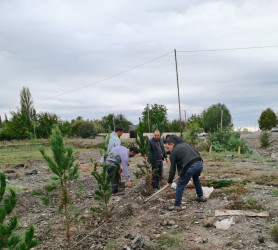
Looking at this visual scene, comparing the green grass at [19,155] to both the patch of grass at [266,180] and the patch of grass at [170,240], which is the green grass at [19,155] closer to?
the patch of grass at [266,180]

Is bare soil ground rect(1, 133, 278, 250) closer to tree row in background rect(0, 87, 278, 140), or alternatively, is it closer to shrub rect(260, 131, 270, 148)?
tree row in background rect(0, 87, 278, 140)

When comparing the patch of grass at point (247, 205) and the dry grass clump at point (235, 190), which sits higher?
the dry grass clump at point (235, 190)

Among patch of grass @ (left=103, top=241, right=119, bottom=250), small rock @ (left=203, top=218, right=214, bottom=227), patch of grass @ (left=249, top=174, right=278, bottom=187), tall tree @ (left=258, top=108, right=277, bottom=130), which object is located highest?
tall tree @ (left=258, top=108, right=277, bottom=130)

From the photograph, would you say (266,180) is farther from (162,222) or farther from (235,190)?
(162,222)

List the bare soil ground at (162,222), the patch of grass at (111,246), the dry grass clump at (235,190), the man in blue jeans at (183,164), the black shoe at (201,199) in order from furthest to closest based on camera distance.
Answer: the dry grass clump at (235,190) < the black shoe at (201,199) < the man in blue jeans at (183,164) < the bare soil ground at (162,222) < the patch of grass at (111,246)

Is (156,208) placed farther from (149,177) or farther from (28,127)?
(28,127)

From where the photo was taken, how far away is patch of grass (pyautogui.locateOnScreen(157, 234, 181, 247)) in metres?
5.03

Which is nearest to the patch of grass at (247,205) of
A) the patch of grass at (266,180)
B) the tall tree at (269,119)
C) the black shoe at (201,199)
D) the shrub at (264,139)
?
the black shoe at (201,199)

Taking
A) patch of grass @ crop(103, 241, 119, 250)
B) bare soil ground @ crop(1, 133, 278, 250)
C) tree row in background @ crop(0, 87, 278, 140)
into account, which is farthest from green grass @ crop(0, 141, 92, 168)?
patch of grass @ crop(103, 241, 119, 250)

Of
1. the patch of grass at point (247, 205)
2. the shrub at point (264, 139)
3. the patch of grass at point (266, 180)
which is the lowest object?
the patch of grass at point (247, 205)

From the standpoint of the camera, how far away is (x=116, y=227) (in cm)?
600

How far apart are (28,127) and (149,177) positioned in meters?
29.1

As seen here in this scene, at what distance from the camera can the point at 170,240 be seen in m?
5.11

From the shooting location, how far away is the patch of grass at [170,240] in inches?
198
